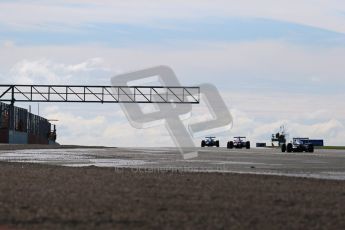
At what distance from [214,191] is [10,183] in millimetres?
4907

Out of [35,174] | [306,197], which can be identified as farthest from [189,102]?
[306,197]

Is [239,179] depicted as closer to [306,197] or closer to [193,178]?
[193,178]

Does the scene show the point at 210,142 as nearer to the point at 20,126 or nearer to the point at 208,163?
the point at 20,126

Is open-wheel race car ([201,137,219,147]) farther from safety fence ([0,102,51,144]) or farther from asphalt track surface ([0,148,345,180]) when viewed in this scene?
asphalt track surface ([0,148,345,180])

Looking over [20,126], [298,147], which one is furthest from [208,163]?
[20,126]

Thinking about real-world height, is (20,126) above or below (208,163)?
above

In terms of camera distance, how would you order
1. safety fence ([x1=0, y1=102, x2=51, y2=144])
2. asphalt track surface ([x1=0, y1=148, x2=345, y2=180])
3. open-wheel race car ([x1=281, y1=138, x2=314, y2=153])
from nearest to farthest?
1. asphalt track surface ([x1=0, y1=148, x2=345, y2=180])
2. open-wheel race car ([x1=281, y1=138, x2=314, y2=153])
3. safety fence ([x1=0, y1=102, x2=51, y2=144])

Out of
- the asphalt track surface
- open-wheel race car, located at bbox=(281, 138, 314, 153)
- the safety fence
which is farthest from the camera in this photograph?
the safety fence

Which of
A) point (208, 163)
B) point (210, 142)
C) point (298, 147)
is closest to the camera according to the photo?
point (208, 163)

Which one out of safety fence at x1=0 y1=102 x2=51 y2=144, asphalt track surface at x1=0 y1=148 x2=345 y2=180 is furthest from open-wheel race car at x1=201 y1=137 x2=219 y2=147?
asphalt track surface at x1=0 y1=148 x2=345 y2=180

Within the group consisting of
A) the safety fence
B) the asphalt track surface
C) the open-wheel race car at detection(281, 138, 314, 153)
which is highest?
the safety fence

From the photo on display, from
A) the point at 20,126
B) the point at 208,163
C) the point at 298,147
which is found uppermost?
the point at 20,126

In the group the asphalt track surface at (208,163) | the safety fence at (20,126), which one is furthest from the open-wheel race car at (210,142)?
the asphalt track surface at (208,163)

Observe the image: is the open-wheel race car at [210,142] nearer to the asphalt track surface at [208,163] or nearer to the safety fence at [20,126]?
the safety fence at [20,126]
